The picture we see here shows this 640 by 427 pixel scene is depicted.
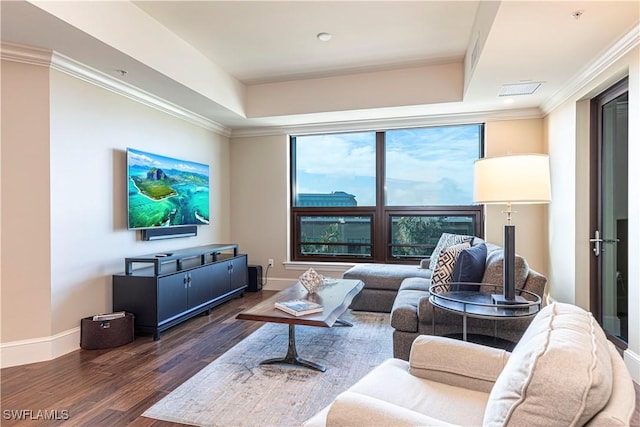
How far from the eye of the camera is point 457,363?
1580 mm

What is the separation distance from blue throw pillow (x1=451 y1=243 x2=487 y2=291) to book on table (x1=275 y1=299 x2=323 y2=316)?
1.09 metres

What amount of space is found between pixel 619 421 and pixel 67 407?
2723 mm

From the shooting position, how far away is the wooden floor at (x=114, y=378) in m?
2.17

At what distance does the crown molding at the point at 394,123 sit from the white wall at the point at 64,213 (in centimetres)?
205

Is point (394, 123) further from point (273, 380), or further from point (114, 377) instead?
point (114, 377)

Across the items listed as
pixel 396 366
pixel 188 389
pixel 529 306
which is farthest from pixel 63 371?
pixel 529 306

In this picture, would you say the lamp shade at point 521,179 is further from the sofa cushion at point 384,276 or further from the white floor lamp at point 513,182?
the sofa cushion at point 384,276

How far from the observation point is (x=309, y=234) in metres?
5.71

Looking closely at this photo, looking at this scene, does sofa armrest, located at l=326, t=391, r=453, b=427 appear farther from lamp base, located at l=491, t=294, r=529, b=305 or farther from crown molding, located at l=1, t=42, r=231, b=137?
crown molding, located at l=1, t=42, r=231, b=137

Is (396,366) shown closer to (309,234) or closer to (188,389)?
(188,389)

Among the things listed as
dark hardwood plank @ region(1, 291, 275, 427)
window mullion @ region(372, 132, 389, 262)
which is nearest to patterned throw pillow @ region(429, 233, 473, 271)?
window mullion @ region(372, 132, 389, 262)

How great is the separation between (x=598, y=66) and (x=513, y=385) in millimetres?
3205

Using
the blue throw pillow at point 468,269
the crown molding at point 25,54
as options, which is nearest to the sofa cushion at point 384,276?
the blue throw pillow at point 468,269

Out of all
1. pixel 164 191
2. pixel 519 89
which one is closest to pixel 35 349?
pixel 164 191
